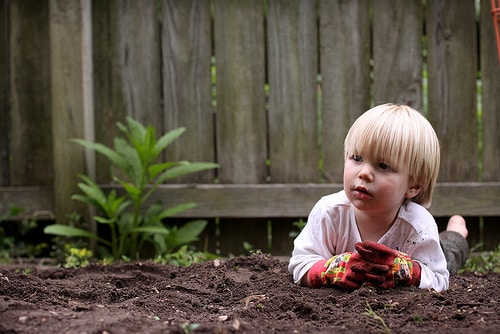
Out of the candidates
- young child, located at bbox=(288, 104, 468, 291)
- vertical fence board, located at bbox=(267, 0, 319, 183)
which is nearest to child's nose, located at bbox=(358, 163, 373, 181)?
young child, located at bbox=(288, 104, 468, 291)

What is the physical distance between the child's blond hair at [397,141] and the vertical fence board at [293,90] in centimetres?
170

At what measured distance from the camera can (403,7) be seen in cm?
456

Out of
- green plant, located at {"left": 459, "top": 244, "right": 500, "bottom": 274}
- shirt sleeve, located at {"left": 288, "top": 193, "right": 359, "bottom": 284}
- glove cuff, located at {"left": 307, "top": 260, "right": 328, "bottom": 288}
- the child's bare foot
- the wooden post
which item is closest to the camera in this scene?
glove cuff, located at {"left": 307, "top": 260, "right": 328, "bottom": 288}

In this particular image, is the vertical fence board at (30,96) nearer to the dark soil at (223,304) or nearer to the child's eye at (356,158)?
the dark soil at (223,304)

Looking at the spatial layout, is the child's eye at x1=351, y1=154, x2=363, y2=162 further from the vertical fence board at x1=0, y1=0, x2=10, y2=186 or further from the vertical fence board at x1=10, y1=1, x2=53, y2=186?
the vertical fence board at x1=0, y1=0, x2=10, y2=186

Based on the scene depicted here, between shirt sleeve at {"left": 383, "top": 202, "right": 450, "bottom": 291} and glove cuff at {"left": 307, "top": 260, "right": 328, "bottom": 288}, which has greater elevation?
shirt sleeve at {"left": 383, "top": 202, "right": 450, "bottom": 291}

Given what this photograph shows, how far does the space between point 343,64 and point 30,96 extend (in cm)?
209

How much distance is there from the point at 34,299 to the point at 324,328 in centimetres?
112

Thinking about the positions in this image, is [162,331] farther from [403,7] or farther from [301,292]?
[403,7]

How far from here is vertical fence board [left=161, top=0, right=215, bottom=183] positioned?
4.64 meters

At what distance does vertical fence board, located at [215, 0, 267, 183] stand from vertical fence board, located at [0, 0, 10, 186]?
142cm

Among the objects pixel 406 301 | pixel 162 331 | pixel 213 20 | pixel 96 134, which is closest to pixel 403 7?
pixel 213 20

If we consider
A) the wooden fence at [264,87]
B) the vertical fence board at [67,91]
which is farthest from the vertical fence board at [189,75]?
the vertical fence board at [67,91]

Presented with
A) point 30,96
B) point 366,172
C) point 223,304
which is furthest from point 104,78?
point 366,172
